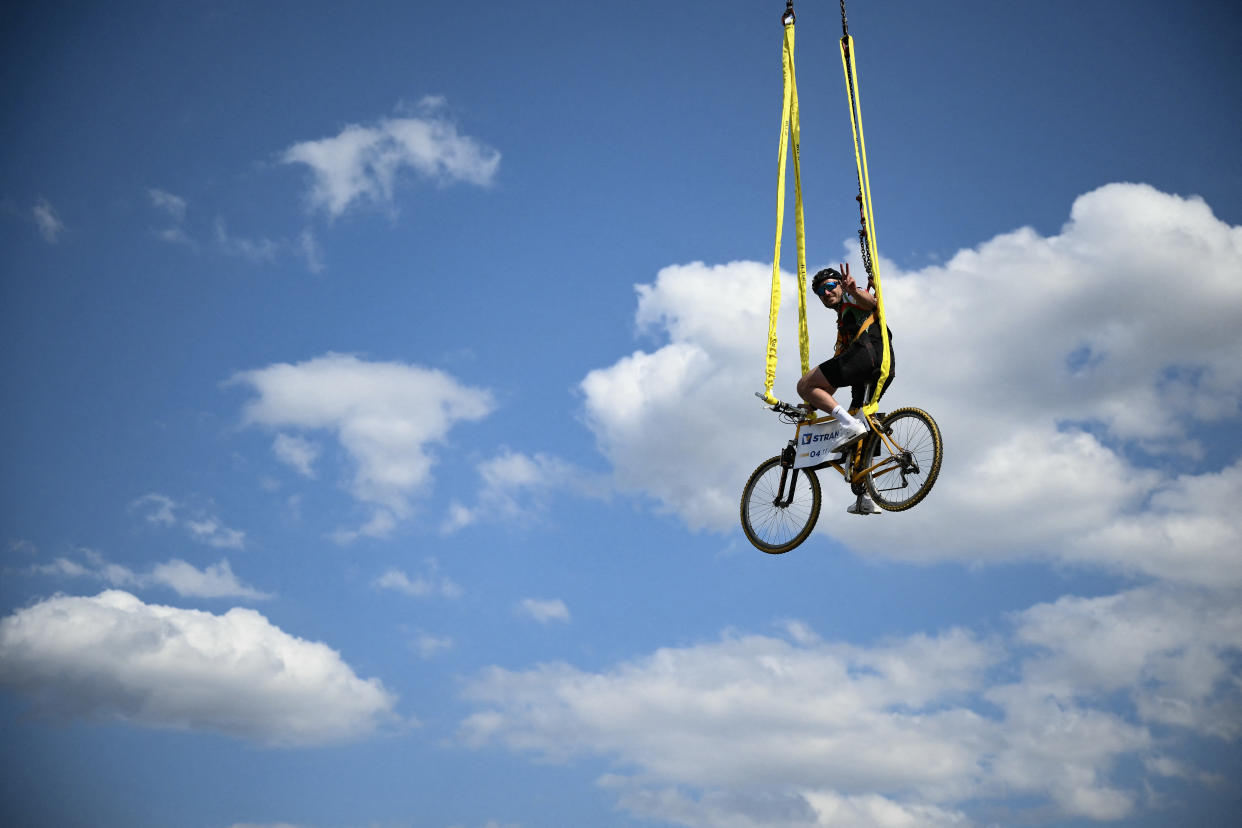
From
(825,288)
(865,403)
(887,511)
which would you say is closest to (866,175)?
(825,288)

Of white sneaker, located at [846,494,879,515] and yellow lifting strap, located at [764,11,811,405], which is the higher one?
yellow lifting strap, located at [764,11,811,405]

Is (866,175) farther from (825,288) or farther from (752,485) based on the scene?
(752,485)

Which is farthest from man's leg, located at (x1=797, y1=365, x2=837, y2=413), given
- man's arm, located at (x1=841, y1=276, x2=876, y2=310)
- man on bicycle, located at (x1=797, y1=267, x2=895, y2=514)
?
man's arm, located at (x1=841, y1=276, x2=876, y2=310)

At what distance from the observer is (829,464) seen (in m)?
16.5

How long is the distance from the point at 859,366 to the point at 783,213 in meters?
2.73

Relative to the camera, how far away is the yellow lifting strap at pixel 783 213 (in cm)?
1655

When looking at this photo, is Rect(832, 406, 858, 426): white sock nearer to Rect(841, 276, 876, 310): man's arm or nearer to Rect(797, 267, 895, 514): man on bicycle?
Rect(797, 267, 895, 514): man on bicycle

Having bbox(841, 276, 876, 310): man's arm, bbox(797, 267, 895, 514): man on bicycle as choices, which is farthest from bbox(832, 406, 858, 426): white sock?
bbox(841, 276, 876, 310): man's arm

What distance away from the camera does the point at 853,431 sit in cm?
1575

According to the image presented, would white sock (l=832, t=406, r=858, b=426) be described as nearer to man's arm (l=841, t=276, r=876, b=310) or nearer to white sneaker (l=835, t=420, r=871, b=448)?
white sneaker (l=835, t=420, r=871, b=448)

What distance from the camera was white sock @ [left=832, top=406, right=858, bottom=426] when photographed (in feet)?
51.8

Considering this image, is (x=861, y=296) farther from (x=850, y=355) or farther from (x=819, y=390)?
(x=819, y=390)

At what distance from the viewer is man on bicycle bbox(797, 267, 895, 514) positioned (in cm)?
1565

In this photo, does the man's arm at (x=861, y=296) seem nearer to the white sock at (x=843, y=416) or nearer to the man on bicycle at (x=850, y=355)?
the man on bicycle at (x=850, y=355)
